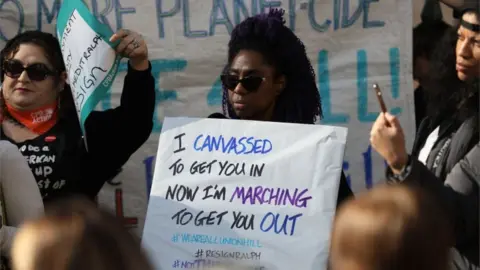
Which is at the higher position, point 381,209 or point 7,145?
point 381,209

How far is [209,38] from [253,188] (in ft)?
4.33

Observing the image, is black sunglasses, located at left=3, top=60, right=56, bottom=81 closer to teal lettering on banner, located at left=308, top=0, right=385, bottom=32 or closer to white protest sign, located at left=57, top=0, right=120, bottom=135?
white protest sign, located at left=57, top=0, right=120, bottom=135

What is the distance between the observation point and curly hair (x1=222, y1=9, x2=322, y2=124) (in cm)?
364

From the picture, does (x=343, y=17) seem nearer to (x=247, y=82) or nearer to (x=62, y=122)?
(x=247, y=82)

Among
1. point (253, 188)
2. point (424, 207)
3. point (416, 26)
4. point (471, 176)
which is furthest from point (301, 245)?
point (416, 26)

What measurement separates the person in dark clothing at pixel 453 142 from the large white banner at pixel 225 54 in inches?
19.4

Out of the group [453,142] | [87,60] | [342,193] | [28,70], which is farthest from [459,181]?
[28,70]

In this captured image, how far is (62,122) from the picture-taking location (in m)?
3.82

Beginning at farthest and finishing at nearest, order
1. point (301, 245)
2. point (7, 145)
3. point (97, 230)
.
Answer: point (7, 145), point (301, 245), point (97, 230)

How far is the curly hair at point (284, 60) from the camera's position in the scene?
3.64m

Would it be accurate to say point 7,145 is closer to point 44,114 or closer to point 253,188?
point 44,114

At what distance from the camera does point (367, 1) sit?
14.4ft

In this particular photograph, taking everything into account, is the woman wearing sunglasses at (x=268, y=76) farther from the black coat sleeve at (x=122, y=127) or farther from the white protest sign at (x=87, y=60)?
the white protest sign at (x=87, y=60)

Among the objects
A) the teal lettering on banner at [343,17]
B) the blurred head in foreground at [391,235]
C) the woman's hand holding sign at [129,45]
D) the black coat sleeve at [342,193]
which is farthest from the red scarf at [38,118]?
the blurred head in foreground at [391,235]
